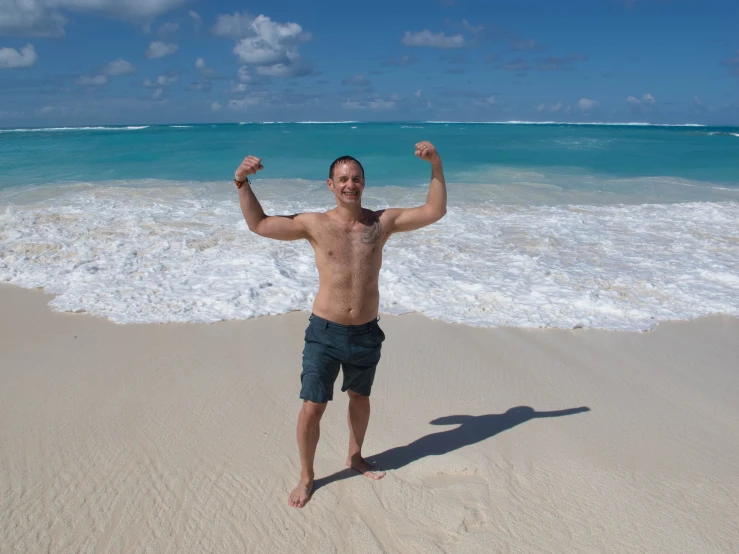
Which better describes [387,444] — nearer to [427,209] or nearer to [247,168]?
[427,209]

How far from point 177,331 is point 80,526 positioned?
2617mm

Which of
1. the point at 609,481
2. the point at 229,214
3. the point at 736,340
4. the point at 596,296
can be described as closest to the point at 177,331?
the point at 609,481

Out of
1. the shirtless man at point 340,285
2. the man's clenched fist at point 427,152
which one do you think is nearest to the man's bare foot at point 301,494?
the shirtless man at point 340,285

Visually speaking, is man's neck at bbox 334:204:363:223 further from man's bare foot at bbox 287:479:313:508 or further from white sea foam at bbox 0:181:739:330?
white sea foam at bbox 0:181:739:330

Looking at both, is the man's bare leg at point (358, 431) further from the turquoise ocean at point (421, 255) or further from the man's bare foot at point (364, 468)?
the turquoise ocean at point (421, 255)

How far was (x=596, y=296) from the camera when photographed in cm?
623

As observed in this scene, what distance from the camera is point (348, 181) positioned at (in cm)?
284

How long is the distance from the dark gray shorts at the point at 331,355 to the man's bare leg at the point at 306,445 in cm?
7

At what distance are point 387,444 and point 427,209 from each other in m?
1.43

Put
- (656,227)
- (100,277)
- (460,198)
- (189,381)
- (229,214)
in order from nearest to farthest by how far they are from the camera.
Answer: (189,381)
(100,277)
(656,227)
(229,214)
(460,198)

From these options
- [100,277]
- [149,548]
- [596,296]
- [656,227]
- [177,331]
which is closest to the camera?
[149,548]

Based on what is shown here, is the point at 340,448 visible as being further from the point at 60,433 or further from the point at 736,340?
the point at 736,340

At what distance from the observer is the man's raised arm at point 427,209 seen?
2.95 m

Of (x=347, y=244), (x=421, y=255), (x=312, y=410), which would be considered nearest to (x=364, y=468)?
(x=312, y=410)
